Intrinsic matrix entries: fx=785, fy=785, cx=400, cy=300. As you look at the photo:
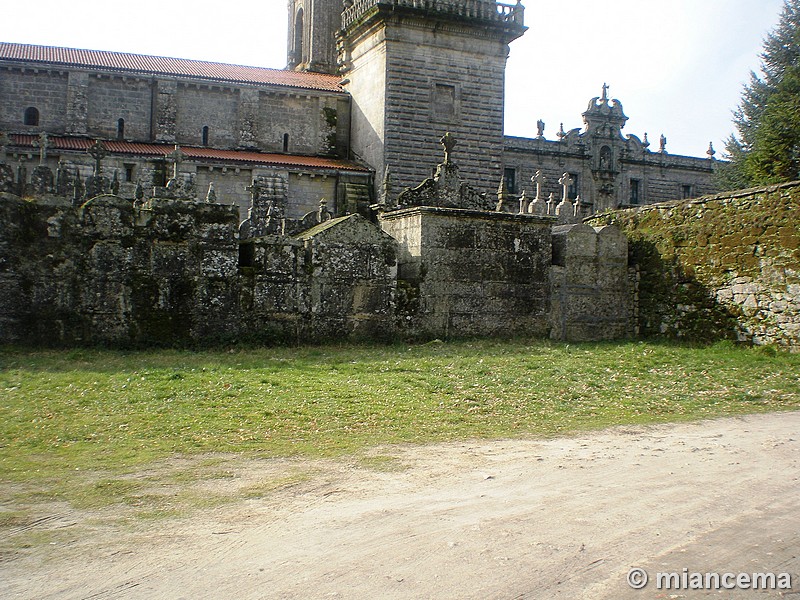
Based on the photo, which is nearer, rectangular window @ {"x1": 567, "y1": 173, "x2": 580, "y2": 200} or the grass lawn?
the grass lawn

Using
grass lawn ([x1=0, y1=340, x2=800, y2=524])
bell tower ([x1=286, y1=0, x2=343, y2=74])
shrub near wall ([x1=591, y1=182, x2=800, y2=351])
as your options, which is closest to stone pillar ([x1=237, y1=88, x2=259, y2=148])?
bell tower ([x1=286, y1=0, x2=343, y2=74])

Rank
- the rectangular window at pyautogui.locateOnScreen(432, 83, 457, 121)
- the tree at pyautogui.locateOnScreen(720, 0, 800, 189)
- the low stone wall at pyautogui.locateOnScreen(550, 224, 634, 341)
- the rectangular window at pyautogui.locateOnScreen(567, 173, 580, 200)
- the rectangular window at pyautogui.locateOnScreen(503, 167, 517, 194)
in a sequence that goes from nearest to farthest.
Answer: the low stone wall at pyautogui.locateOnScreen(550, 224, 634, 341)
the tree at pyautogui.locateOnScreen(720, 0, 800, 189)
the rectangular window at pyautogui.locateOnScreen(432, 83, 457, 121)
the rectangular window at pyautogui.locateOnScreen(503, 167, 517, 194)
the rectangular window at pyautogui.locateOnScreen(567, 173, 580, 200)

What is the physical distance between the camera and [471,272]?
13.9 m

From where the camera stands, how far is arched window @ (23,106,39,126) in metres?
31.6

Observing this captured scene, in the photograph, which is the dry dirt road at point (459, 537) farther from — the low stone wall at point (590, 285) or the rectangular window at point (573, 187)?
the rectangular window at point (573, 187)

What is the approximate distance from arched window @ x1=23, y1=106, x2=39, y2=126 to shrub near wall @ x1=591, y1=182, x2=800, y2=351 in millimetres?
25570

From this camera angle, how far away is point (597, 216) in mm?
16656

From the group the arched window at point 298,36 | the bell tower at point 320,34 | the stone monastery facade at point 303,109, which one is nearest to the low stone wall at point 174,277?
the stone monastery facade at point 303,109

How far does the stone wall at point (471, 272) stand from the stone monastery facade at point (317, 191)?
35 mm

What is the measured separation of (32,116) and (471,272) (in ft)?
81.8

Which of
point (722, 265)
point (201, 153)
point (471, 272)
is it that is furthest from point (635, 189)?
point (471, 272)

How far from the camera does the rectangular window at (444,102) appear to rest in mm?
32969

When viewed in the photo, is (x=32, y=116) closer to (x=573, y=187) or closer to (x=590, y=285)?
(x=590, y=285)

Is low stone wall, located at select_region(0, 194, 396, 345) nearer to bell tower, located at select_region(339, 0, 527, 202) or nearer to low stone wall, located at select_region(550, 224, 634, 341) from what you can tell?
low stone wall, located at select_region(550, 224, 634, 341)
